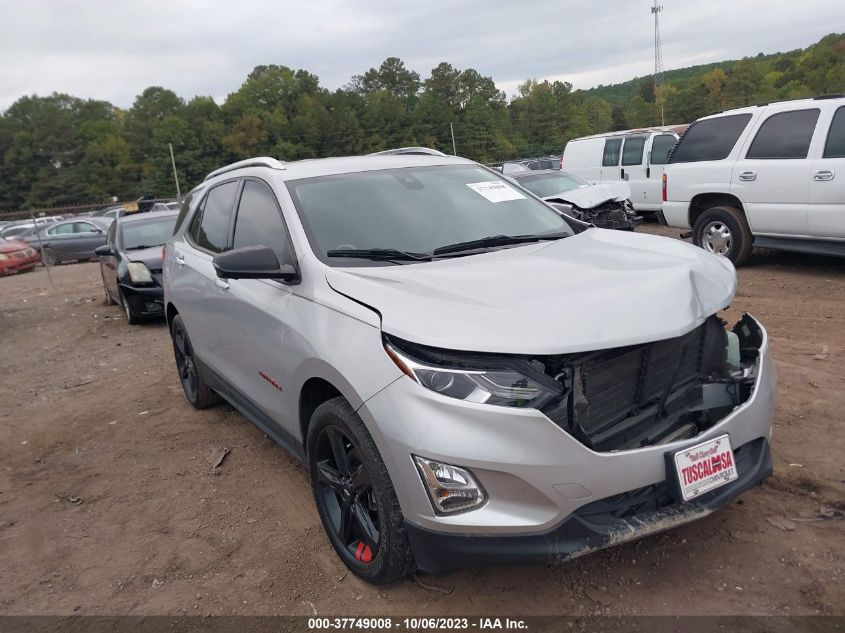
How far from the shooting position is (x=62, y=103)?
Answer: 93.0m

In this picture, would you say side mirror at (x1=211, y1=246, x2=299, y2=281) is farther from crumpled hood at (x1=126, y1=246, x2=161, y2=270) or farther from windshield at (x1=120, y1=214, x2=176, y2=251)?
windshield at (x1=120, y1=214, x2=176, y2=251)

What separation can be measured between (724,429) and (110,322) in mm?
9619

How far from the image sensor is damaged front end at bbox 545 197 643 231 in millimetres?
10664

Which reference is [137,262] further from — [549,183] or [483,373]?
[483,373]

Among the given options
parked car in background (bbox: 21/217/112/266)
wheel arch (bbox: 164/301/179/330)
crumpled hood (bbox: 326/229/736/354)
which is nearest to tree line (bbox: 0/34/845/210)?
parked car in background (bbox: 21/217/112/266)

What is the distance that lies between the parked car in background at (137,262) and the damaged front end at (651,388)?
7.41 m

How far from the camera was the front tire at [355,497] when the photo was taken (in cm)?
265

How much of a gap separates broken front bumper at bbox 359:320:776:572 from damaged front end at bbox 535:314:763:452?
0.37 feet

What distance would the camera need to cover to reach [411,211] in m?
3.66

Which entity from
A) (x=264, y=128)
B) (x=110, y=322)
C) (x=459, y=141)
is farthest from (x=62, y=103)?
(x=110, y=322)

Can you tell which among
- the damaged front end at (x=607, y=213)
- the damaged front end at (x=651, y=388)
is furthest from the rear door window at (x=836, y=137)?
the damaged front end at (x=651, y=388)

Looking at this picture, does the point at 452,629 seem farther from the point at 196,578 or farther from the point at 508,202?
the point at 508,202

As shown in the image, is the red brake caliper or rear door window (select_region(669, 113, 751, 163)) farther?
rear door window (select_region(669, 113, 751, 163))

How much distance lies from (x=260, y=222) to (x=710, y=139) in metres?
6.93
